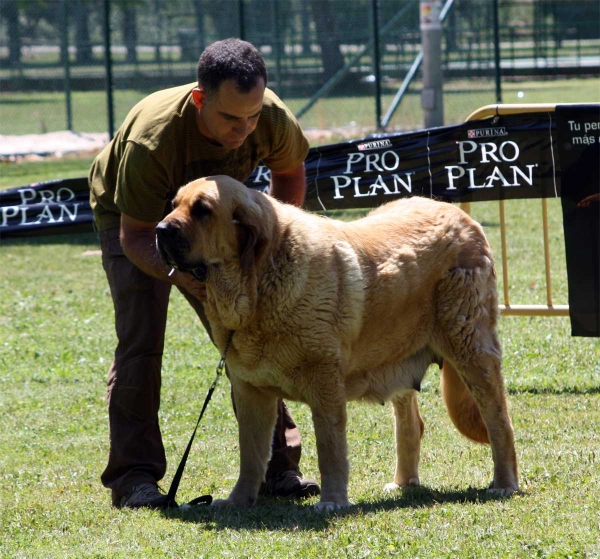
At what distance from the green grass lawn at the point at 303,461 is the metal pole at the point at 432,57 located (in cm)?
546

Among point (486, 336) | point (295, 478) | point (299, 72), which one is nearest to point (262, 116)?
point (486, 336)

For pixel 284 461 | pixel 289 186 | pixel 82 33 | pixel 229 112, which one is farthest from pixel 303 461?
pixel 82 33

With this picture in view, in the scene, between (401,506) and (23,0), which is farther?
(23,0)

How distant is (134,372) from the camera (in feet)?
16.7

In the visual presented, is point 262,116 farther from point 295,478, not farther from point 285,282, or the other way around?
point 295,478

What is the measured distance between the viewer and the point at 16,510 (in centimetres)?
487

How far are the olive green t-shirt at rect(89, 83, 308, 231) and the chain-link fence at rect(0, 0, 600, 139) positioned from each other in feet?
50.0

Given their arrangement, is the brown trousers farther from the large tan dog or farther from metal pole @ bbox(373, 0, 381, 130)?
metal pole @ bbox(373, 0, 381, 130)

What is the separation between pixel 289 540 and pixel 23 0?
18706 mm

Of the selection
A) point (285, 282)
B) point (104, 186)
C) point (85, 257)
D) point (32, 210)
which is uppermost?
point (104, 186)

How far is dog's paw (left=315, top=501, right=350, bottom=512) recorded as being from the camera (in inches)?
177

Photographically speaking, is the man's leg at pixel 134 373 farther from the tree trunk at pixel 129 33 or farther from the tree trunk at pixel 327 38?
the tree trunk at pixel 129 33

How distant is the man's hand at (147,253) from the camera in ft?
14.7

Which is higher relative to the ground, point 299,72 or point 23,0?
point 23,0
